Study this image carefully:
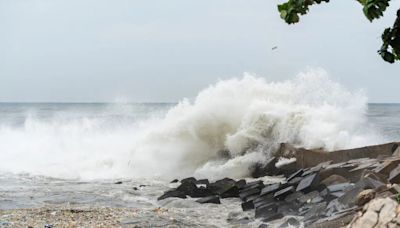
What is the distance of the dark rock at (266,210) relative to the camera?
10.3 m

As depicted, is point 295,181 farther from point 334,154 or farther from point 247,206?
point 334,154

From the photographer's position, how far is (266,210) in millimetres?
10367

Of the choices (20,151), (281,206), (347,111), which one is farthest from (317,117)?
(20,151)

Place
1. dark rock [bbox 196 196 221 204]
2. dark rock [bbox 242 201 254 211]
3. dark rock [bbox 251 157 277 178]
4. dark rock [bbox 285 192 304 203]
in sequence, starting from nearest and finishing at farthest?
dark rock [bbox 285 192 304 203]
dark rock [bbox 242 201 254 211]
dark rock [bbox 196 196 221 204]
dark rock [bbox 251 157 277 178]

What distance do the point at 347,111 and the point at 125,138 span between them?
11.7 metres

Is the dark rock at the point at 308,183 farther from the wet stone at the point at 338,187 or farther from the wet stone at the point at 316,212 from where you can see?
the wet stone at the point at 316,212

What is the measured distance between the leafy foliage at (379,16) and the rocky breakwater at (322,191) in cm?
159

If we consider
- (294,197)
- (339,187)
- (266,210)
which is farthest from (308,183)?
(266,210)

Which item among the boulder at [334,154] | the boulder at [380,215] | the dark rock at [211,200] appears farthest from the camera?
the boulder at [334,154]

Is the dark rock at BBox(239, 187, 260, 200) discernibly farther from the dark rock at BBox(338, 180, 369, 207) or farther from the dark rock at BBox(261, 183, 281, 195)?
the dark rock at BBox(338, 180, 369, 207)

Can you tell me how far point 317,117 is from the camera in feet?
62.2

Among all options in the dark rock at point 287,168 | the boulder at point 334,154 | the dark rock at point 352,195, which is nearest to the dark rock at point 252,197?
the dark rock at point 352,195

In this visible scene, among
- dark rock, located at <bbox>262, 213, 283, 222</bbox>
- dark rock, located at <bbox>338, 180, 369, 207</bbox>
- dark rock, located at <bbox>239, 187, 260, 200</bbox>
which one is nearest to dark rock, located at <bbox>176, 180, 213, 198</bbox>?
dark rock, located at <bbox>239, 187, 260, 200</bbox>

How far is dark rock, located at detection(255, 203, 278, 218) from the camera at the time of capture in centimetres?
1026
